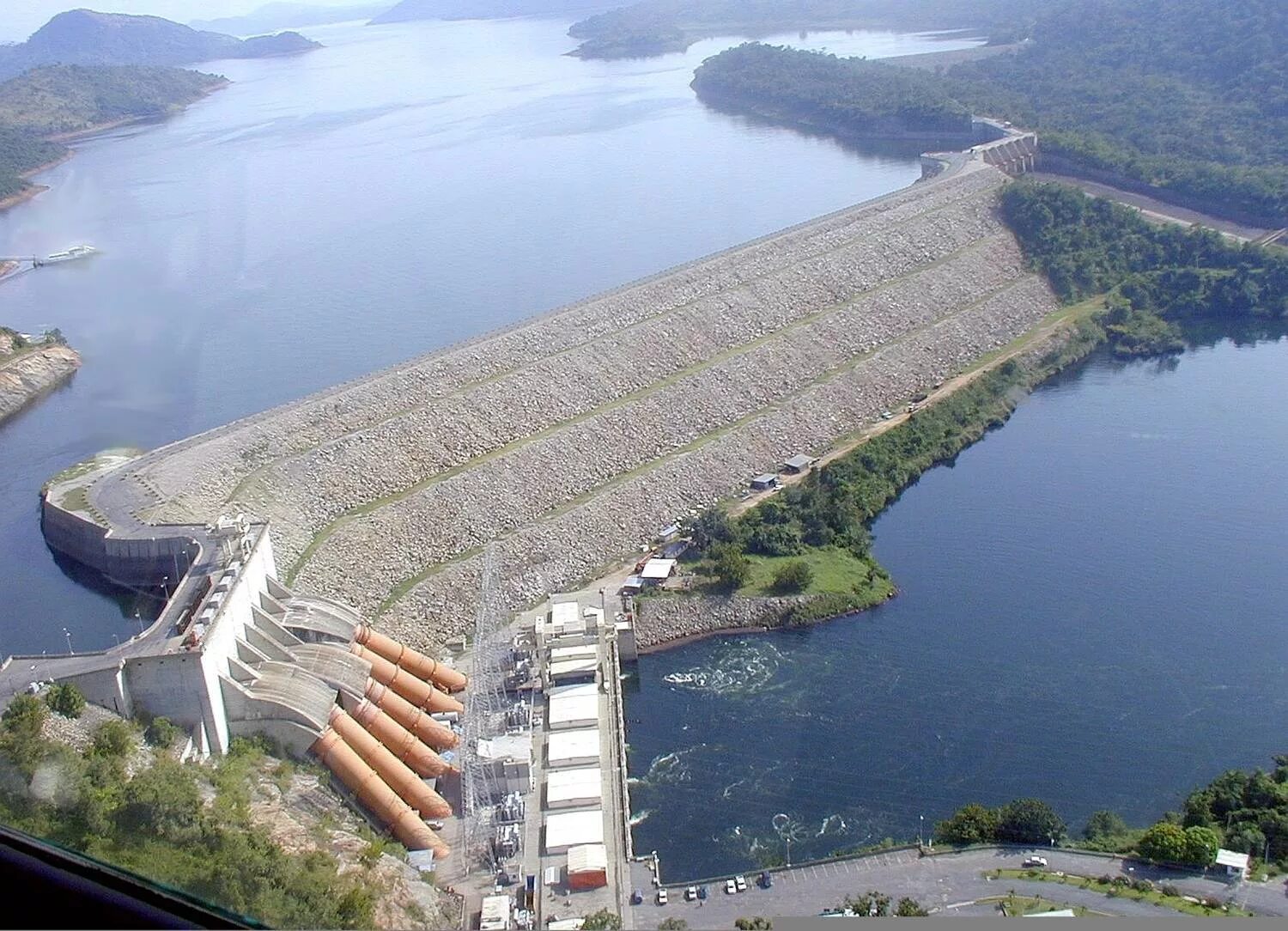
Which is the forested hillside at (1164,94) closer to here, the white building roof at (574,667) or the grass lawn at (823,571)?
the grass lawn at (823,571)

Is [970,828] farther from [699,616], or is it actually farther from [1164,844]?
[699,616]

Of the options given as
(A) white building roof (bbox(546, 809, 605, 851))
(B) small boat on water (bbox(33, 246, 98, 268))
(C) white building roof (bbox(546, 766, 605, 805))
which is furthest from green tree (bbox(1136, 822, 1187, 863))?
(B) small boat on water (bbox(33, 246, 98, 268))

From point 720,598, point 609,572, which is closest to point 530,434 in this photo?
point 609,572

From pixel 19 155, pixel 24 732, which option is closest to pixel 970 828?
pixel 24 732

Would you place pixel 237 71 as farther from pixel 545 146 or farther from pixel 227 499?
pixel 227 499

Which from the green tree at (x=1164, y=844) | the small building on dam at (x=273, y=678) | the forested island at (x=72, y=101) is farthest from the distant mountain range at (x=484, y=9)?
the green tree at (x=1164, y=844)

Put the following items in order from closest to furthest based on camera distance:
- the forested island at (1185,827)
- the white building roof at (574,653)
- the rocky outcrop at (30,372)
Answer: the forested island at (1185,827)
the white building roof at (574,653)
the rocky outcrop at (30,372)
